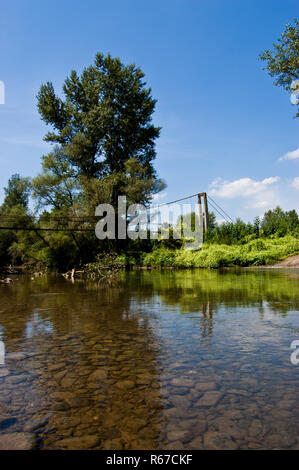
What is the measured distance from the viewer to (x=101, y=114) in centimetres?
2928

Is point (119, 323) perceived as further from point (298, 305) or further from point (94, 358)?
point (298, 305)

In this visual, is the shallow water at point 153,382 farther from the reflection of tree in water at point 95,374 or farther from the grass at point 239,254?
the grass at point 239,254

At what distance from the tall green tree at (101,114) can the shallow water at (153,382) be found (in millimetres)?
26186

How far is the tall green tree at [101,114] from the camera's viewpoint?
2994cm

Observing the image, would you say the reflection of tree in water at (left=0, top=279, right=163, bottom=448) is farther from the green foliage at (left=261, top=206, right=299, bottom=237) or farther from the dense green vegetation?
the green foliage at (left=261, top=206, right=299, bottom=237)

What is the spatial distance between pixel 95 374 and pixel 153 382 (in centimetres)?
63

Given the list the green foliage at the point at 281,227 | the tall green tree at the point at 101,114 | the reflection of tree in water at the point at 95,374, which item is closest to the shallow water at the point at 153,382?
the reflection of tree in water at the point at 95,374

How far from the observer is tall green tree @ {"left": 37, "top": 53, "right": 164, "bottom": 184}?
2994 cm

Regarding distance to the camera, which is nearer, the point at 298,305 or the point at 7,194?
the point at 298,305

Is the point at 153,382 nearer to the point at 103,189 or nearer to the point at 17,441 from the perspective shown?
the point at 17,441

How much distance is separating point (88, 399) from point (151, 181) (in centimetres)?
2657

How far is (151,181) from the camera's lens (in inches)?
1121

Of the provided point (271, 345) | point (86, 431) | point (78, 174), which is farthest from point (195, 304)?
Result: point (78, 174)

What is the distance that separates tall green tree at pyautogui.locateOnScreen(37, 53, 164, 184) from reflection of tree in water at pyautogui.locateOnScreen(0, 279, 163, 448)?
25704 mm
